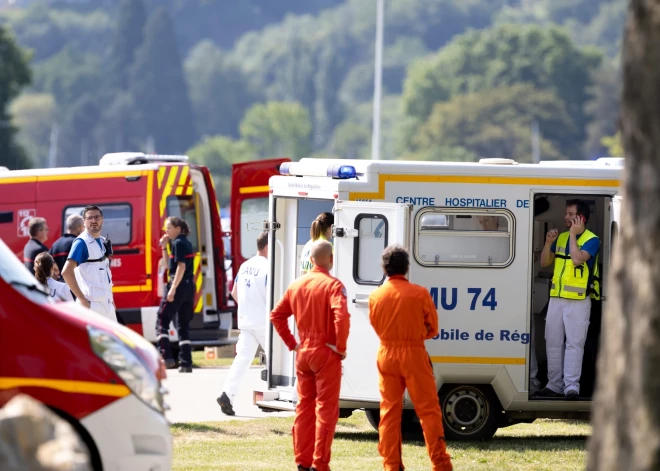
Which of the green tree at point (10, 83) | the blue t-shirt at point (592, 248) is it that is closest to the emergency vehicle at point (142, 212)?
the blue t-shirt at point (592, 248)

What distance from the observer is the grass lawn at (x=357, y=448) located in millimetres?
9727

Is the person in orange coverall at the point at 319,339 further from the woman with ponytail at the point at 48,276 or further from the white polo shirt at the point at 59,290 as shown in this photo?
the white polo shirt at the point at 59,290

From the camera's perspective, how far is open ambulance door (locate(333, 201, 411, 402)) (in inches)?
408

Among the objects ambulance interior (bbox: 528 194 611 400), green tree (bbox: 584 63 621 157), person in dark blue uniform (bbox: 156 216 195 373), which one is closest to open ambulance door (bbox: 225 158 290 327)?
person in dark blue uniform (bbox: 156 216 195 373)

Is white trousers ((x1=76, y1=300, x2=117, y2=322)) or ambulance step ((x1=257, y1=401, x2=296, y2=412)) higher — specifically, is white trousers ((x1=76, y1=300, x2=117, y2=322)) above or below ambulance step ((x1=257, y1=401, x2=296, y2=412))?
above

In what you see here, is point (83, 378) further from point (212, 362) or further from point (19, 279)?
point (212, 362)

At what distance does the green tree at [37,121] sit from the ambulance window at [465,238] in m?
163

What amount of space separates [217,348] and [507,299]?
27.3 ft

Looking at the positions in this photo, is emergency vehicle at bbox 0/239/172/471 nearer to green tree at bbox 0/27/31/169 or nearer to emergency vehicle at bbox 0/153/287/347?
emergency vehicle at bbox 0/153/287/347

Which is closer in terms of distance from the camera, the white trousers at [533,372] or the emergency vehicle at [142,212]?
Answer: the white trousers at [533,372]

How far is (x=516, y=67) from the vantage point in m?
138

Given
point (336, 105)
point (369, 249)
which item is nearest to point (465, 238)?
point (369, 249)

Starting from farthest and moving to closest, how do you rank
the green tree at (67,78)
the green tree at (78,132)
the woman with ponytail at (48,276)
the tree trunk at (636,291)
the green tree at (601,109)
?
1. the green tree at (67,78)
2. the green tree at (78,132)
3. the green tree at (601,109)
4. the woman with ponytail at (48,276)
5. the tree trunk at (636,291)

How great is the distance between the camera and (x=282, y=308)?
8.88 meters
